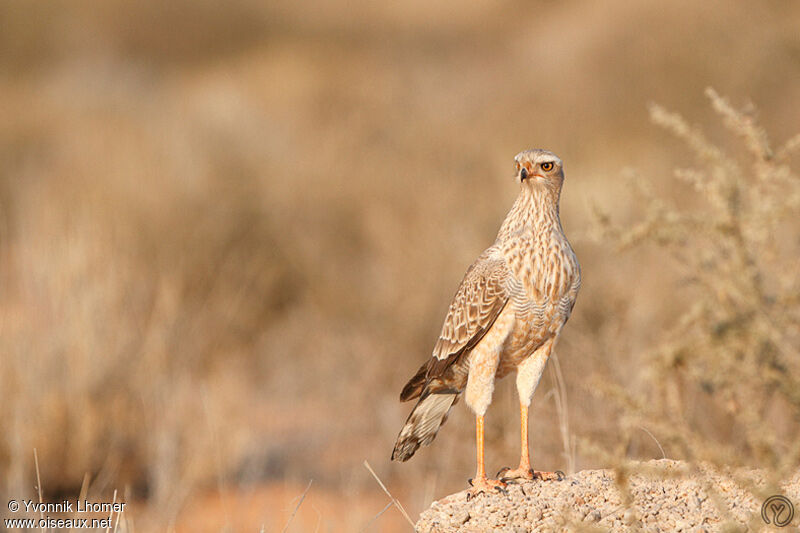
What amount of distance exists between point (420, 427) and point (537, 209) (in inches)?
34.6

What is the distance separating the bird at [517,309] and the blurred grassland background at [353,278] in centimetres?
37

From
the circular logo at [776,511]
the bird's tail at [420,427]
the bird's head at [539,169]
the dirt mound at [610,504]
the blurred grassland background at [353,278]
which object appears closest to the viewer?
the circular logo at [776,511]

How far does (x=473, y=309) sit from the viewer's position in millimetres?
3248

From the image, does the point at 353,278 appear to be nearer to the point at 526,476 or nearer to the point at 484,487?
the point at 526,476

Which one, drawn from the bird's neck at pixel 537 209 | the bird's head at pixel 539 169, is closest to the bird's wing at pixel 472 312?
the bird's neck at pixel 537 209

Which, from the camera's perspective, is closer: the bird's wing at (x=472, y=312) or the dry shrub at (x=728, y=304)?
the dry shrub at (x=728, y=304)

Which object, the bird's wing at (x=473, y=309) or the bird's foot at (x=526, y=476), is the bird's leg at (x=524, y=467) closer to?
the bird's foot at (x=526, y=476)

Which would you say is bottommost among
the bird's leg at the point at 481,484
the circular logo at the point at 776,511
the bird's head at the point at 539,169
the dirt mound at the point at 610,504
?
the dirt mound at the point at 610,504

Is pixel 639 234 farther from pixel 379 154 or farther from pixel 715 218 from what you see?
pixel 379 154

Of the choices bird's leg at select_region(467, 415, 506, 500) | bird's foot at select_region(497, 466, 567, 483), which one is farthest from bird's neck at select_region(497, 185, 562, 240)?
bird's foot at select_region(497, 466, 567, 483)

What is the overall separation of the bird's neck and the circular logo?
1197mm

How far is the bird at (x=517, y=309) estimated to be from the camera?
3102 millimetres

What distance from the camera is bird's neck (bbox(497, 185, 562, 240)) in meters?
3.16

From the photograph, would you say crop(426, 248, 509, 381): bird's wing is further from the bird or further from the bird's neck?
the bird's neck
